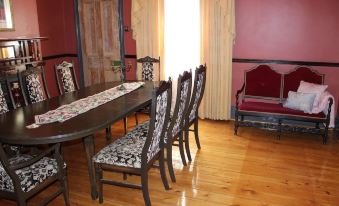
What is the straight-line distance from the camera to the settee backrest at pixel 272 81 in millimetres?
4469

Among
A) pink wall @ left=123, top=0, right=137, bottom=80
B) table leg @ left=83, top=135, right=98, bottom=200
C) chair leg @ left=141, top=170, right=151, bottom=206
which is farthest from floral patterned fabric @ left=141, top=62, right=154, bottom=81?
chair leg @ left=141, top=170, right=151, bottom=206

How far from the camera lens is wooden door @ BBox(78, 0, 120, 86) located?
18.7ft

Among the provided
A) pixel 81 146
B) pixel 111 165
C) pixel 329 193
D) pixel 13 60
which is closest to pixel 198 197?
pixel 111 165

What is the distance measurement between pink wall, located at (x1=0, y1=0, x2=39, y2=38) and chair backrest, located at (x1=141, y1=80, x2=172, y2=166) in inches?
116

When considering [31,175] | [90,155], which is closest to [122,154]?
[90,155]

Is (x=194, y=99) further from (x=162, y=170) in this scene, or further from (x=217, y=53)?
(x=217, y=53)

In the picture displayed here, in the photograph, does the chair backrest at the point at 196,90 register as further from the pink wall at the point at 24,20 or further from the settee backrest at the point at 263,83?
the pink wall at the point at 24,20

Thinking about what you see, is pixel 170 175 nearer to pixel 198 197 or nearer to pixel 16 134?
pixel 198 197

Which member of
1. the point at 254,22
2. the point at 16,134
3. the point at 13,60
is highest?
the point at 254,22

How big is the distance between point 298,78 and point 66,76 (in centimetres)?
325

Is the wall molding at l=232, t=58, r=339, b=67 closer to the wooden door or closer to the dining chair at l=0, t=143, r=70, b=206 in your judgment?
the wooden door

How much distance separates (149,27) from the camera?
5227 millimetres

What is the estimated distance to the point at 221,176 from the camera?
10.6ft

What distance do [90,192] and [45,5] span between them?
409 centimetres
